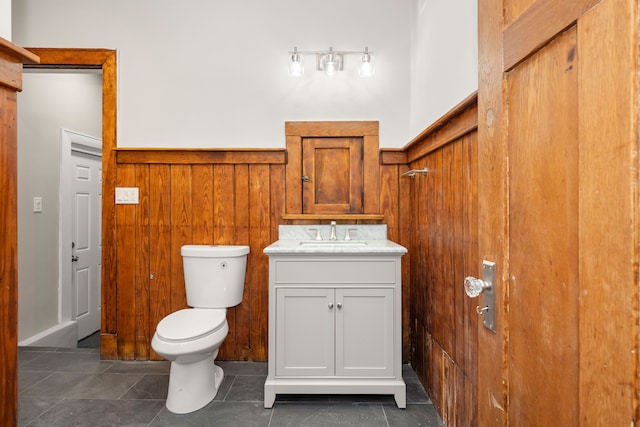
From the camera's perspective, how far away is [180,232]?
91.7 inches

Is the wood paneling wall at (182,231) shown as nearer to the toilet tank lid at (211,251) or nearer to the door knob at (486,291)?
the toilet tank lid at (211,251)

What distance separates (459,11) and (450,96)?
37 cm

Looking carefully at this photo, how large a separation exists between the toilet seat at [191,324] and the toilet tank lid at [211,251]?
1.12 feet

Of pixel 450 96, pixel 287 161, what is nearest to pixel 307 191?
pixel 287 161

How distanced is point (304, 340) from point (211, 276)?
29.3 inches

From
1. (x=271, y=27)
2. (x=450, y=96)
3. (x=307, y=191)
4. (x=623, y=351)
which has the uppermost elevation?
(x=271, y=27)

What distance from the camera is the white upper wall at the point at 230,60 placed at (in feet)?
7.64

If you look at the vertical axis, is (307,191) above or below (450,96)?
below

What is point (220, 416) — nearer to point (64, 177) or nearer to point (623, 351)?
point (623, 351)

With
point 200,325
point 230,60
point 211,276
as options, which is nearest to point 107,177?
point 211,276

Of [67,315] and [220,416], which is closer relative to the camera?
[220,416]

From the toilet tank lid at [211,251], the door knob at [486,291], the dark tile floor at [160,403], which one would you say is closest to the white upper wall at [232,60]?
the toilet tank lid at [211,251]

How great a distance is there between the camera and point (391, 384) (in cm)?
179

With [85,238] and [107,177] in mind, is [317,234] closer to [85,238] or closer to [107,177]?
[107,177]
